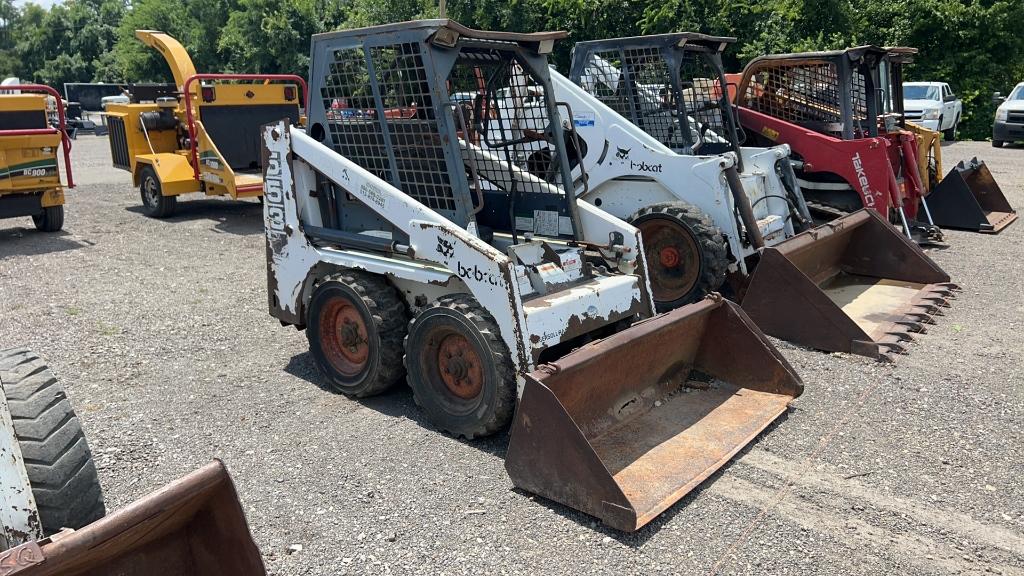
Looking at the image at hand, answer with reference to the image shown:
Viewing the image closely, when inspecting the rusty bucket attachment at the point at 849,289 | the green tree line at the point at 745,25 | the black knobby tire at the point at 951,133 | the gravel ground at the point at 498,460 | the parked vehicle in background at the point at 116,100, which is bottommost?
the gravel ground at the point at 498,460

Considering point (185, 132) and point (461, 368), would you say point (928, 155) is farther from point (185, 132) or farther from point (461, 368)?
point (185, 132)

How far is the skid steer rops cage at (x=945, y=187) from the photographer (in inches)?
405

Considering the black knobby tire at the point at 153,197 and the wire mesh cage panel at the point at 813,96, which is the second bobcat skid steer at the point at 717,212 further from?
the black knobby tire at the point at 153,197

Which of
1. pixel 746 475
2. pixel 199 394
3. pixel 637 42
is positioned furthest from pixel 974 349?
pixel 199 394

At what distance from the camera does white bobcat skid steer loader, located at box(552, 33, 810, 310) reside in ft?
22.6

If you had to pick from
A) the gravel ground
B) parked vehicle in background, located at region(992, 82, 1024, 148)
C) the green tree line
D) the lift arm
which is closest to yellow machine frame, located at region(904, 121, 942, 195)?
the gravel ground

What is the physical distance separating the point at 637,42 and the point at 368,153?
360 cm

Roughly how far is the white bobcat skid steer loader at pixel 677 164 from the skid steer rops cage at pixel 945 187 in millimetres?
3283

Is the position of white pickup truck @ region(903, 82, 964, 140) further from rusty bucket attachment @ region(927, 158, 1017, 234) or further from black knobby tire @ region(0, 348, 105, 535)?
black knobby tire @ region(0, 348, 105, 535)

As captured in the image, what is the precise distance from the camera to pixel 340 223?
5434mm

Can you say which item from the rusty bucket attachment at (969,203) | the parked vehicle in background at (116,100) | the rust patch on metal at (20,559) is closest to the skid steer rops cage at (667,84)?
the rusty bucket attachment at (969,203)

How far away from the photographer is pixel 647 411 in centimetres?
462

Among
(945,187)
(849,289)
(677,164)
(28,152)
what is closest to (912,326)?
(849,289)

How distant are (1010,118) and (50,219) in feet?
70.5
